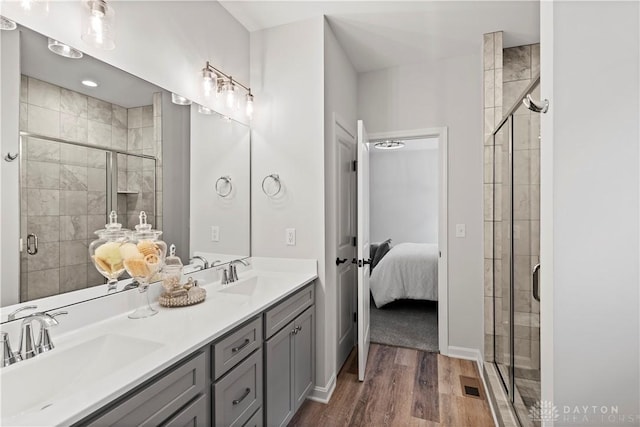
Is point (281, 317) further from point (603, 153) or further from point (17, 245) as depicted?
point (603, 153)

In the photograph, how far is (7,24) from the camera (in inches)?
42.0

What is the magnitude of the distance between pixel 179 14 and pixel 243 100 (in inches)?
25.2

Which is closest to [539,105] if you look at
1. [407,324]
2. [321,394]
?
[321,394]

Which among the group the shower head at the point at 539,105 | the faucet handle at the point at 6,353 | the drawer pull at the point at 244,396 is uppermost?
the shower head at the point at 539,105

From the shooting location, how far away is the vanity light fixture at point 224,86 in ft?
6.39

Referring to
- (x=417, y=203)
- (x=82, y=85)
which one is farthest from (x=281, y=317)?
(x=417, y=203)

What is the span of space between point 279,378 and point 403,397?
1.04 m

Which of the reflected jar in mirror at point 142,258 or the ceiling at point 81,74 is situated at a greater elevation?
the ceiling at point 81,74

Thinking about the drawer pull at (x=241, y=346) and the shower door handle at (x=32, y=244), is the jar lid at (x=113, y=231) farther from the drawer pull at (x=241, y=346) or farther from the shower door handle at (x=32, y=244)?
the drawer pull at (x=241, y=346)

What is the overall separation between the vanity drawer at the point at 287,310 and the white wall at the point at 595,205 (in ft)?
3.83

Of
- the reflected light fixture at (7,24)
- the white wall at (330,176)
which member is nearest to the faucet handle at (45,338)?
the reflected light fixture at (7,24)

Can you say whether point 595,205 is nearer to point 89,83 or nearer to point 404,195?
point 89,83

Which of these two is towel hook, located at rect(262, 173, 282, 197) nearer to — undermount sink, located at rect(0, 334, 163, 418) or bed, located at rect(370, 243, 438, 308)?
undermount sink, located at rect(0, 334, 163, 418)

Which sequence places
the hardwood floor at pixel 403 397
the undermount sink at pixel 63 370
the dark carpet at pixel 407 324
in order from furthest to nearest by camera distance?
the dark carpet at pixel 407 324, the hardwood floor at pixel 403 397, the undermount sink at pixel 63 370
